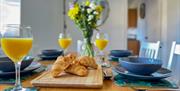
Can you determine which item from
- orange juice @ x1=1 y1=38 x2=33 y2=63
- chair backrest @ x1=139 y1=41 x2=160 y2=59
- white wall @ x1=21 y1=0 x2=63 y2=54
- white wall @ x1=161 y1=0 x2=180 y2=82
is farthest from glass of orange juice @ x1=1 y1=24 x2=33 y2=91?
white wall @ x1=161 y1=0 x2=180 y2=82

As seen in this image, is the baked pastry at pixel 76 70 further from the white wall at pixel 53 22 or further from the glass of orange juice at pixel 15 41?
the white wall at pixel 53 22

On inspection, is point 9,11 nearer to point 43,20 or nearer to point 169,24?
point 43,20

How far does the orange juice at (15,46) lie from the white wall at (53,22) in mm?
3012

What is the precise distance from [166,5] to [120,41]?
113 centimetres

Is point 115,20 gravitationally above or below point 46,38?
above

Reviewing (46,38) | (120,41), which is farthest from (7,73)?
(120,41)

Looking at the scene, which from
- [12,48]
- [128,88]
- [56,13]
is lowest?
[128,88]

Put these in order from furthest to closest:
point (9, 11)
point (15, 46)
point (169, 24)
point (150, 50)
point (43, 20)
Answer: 1. point (169, 24)
2. point (43, 20)
3. point (9, 11)
4. point (150, 50)
5. point (15, 46)

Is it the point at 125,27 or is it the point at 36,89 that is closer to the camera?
the point at 36,89

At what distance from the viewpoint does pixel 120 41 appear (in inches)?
162

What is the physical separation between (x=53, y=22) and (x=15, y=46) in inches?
128

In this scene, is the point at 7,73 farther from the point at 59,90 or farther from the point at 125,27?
the point at 125,27

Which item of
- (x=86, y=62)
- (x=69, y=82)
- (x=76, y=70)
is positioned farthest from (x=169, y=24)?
(x=69, y=82)

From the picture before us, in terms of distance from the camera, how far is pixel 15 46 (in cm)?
79
